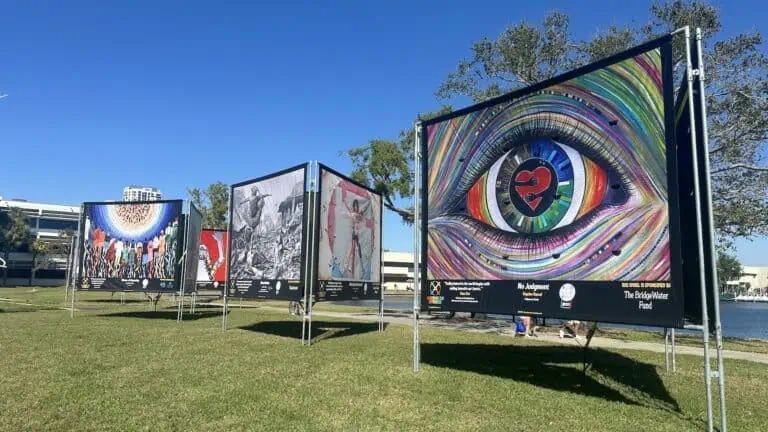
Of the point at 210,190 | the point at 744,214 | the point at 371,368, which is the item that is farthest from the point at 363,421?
the point at 210,190

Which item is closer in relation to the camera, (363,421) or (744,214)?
(363,421)

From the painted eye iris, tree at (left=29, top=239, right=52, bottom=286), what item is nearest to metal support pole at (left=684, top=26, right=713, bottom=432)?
the painted eye iris

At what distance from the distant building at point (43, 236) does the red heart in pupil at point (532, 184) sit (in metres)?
81.3

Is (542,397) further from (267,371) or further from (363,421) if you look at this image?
(267,371)

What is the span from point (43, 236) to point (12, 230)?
2089cm

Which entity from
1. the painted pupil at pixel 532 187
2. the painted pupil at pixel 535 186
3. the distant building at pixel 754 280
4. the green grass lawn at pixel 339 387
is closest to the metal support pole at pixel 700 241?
the green grass lawn at pixel 339 387

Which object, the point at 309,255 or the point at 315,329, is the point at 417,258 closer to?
the point at 309,255

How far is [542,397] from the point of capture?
7.56m

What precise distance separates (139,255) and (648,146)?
18.3 metres

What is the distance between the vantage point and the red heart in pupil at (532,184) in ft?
27.6

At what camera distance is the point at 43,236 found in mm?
112125
